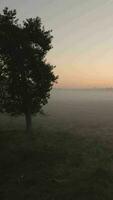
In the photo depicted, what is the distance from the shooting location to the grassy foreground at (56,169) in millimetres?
19188

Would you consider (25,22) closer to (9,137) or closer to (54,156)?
(9,137)

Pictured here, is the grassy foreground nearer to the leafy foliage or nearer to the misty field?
the misty field

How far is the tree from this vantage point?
124 ft

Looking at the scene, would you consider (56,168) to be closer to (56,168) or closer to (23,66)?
(56,168)

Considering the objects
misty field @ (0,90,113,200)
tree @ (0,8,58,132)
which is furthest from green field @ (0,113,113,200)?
tree @ (0,8,58,132)

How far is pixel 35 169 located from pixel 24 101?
14.8 metres

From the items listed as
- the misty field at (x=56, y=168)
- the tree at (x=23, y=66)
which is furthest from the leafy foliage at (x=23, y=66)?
the misty field at (x=56, y=168)

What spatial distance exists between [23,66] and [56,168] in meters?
17.1

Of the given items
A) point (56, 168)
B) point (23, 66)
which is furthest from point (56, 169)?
point (23, 66)

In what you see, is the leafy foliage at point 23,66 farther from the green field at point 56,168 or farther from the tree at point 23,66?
the green field at point 56,168

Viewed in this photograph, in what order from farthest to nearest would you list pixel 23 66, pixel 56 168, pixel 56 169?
pixel 23 66, pixel 56 168, pixel 56 169

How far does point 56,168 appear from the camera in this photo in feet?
78.3

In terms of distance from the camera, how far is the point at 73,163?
25062 mm

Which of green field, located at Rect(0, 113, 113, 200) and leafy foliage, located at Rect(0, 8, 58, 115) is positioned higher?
leafy foliage, located at Rect(0, 8, 58, 115)
